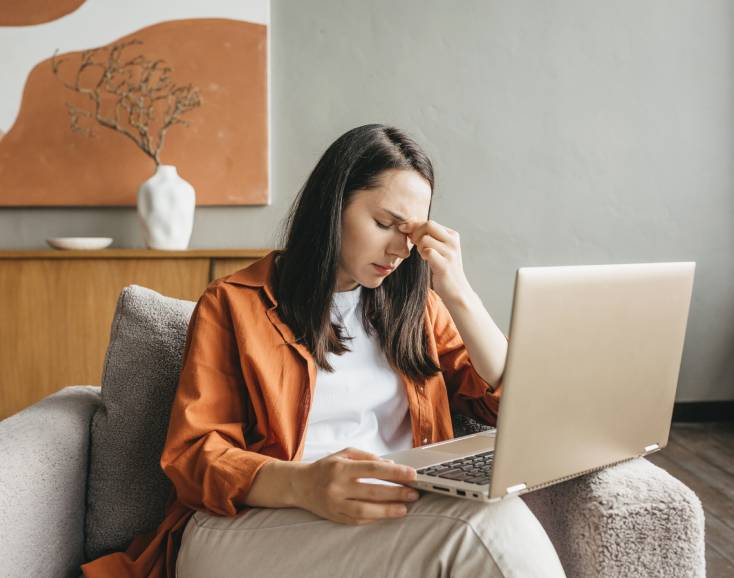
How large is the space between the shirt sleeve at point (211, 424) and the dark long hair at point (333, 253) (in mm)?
131

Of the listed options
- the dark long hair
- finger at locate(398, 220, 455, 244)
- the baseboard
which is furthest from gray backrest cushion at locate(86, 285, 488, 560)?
the baseboard

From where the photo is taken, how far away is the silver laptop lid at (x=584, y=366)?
78 centimetres

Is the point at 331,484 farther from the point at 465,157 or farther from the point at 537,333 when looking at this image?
the point at 465,157

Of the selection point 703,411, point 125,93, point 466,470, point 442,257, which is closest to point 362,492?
point 466,470

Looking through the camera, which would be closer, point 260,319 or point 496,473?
point 496,473

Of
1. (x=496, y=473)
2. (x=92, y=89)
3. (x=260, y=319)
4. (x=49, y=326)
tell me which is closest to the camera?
(x=496, y=473)

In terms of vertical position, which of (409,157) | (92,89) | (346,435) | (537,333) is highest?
(92,89)

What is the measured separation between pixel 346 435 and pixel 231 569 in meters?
0.33

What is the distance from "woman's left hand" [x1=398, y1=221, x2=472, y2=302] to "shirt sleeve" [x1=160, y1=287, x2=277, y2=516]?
0.35m

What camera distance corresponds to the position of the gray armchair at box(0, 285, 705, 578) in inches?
35.9

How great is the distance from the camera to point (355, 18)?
2961mm

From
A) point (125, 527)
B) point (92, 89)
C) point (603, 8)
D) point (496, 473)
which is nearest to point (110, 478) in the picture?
point (125, 527)

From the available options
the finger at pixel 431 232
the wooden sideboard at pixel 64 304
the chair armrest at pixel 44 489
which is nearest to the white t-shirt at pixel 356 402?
the finger at pixel 431 232

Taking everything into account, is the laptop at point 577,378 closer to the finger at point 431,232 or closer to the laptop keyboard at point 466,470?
the laptop keyboard at point 466,470
